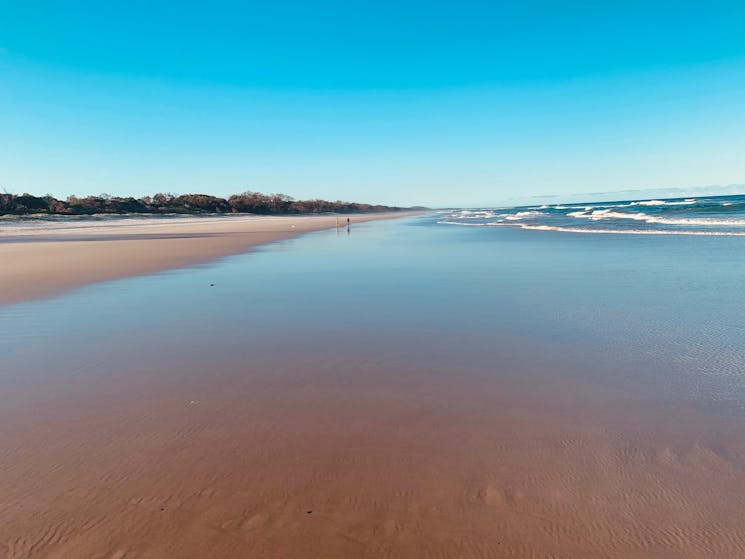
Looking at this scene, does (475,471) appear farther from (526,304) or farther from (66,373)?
(526,304)

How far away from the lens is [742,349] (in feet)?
15.5

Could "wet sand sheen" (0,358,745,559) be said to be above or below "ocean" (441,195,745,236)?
above

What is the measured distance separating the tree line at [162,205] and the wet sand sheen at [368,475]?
66.5 meters

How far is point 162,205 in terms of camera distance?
3145 inches

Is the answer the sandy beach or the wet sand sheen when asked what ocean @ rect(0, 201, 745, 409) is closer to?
the sandy beach

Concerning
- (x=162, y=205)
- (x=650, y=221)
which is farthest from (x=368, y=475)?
(x=162, y=205)

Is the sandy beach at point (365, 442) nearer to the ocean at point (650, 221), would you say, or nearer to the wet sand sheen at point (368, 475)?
the wet sand sheen at point (368, 475)

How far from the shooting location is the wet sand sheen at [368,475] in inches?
87.7

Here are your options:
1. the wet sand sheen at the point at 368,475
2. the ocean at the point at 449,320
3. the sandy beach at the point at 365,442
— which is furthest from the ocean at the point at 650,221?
the wet sand sheen at the point at 368,475

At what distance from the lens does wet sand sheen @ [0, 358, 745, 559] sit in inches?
87.7

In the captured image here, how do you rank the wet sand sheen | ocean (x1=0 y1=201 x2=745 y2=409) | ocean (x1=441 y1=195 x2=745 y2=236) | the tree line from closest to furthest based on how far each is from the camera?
the wet sand sheen < ocean (x1=0 y1=201 x2=745 y2=409) < ocean (x1=441 y1=195 x2=745 y2=236) < the tree line

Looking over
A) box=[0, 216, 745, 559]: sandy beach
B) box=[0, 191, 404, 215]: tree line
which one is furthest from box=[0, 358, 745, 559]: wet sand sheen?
box=[0, 191, 404, 215]: tree line

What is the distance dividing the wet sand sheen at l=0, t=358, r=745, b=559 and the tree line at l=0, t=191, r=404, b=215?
218 feet

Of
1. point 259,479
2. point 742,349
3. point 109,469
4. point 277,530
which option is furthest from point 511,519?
point 742,349
